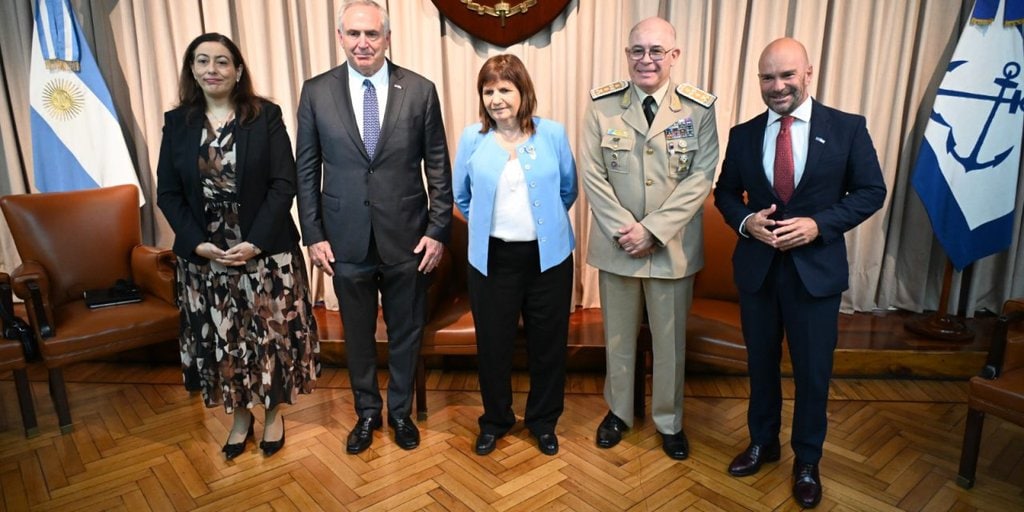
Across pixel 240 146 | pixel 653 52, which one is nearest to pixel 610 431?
pixel 653 52

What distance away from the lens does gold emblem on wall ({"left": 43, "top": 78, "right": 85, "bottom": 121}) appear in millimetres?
3686

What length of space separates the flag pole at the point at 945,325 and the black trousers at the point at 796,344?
1.48m

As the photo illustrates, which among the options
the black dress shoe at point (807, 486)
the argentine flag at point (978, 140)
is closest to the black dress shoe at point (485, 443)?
the black dress shoe at point (807, 486)

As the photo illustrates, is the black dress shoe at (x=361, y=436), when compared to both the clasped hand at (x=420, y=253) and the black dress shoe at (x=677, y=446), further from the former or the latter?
the black dress shoe at (x=677, y=446)

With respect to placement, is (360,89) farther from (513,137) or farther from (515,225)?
(515,225)

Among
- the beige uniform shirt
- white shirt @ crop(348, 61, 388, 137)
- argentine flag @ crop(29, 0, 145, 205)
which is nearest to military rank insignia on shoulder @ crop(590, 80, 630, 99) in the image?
the beige uniform shirt

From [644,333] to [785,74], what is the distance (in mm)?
1195

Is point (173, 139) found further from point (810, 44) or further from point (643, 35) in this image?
point (810, 44)

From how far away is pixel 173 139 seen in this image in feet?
7.80

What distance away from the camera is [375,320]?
268 centimetres

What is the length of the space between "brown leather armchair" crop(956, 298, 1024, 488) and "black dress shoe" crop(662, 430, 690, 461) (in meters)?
0.98

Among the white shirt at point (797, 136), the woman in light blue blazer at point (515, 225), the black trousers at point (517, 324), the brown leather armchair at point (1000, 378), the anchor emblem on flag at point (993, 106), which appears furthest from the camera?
the anchor emblem on flag at point (993, 106)

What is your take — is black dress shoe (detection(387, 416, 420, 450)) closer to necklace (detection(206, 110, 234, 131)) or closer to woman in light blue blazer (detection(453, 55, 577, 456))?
woman in light blue blazer (detection(453, 55, 577, 456))

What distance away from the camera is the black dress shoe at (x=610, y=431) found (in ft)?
8.94
